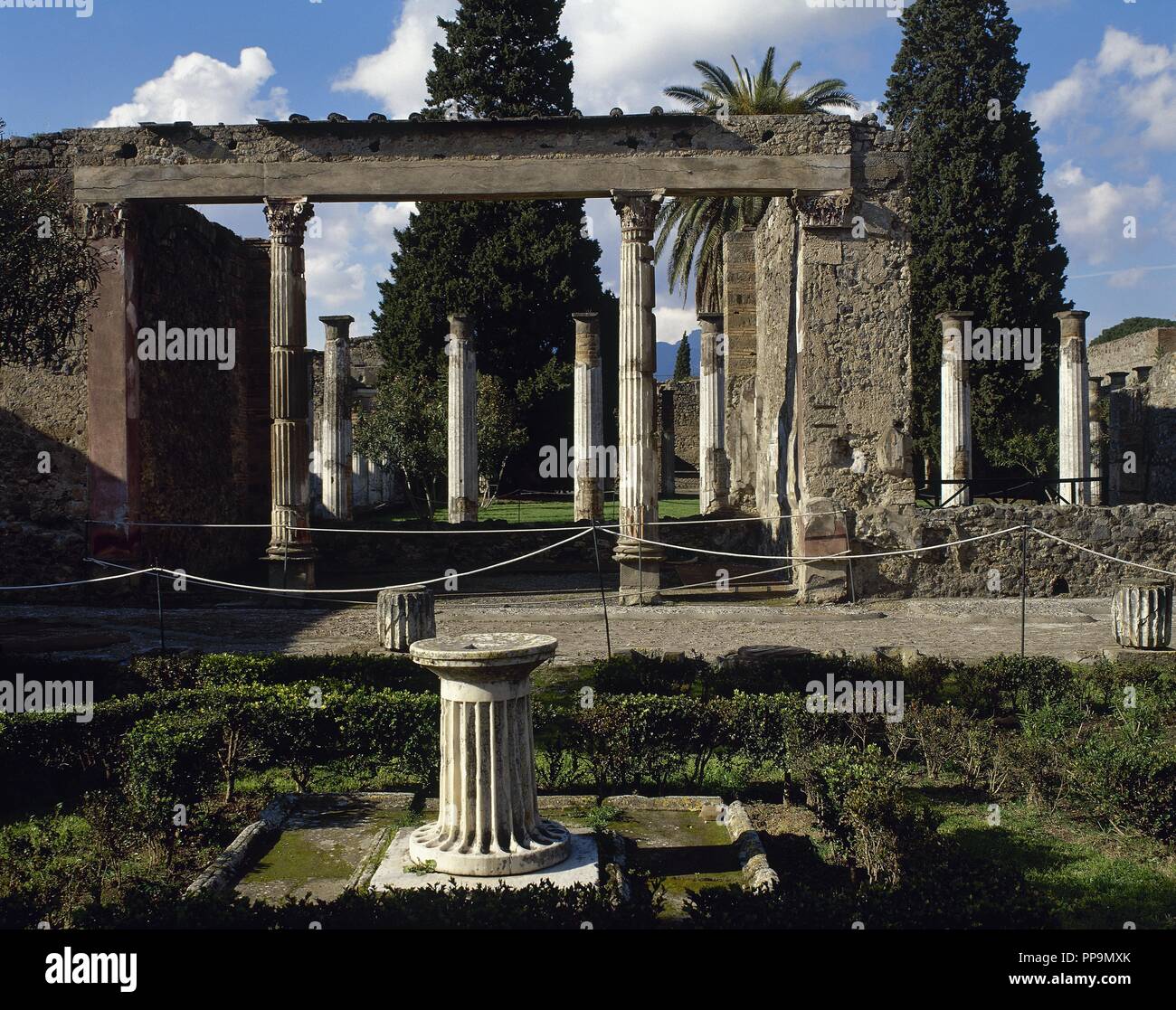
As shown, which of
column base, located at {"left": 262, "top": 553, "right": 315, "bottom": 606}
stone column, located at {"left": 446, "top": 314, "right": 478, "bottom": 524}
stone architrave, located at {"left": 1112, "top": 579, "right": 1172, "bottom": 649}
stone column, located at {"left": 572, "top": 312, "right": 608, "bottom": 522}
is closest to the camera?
stone architrave, located at {"left": 1112, "top": 579, "right": 1172, "bottom": 649}

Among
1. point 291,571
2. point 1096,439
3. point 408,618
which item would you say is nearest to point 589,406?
point 291,571

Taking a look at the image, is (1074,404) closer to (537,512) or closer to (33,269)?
(537,512)

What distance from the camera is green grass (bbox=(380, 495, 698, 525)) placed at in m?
27.8

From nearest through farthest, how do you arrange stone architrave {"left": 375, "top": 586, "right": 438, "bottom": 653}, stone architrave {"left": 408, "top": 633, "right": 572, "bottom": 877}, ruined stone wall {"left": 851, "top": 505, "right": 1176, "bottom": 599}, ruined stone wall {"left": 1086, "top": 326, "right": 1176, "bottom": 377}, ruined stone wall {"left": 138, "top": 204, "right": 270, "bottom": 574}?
1. stone architrave {"left": 408, "top": 633, "right": 572, "bottom": 877}
2. stone architrave {"left": 375, "top": 586, "right": 438, "bottom": 653}
3. ruined stone wall {"left": 851, "top": 505, "right": 1176, "bottom": 599}
4. ruined stone wall {"left": 138, "top": 204, "right": 270, "bottom": 574}
5. ruined stone wall {"left": 1086, "top": 326, "right": 1176, "bottom": 377}

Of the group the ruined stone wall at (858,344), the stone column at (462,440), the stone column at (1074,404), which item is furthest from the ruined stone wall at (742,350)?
the stone column at (1074,404)

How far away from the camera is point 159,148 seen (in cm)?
1446

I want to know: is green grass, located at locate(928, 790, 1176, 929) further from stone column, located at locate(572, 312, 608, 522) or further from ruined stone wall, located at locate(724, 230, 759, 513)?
stone column, located at locate(572, 312, 608, 522)

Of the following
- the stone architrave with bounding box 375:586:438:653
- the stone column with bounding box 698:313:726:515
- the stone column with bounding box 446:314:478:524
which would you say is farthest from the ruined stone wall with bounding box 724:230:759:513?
the stone architrave with bounding box 375:586:438:653

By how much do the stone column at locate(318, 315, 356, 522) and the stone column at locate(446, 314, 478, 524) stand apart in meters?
3.66

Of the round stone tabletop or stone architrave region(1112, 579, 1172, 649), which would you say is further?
stone architrave region(1112, 579, 1172, 649)

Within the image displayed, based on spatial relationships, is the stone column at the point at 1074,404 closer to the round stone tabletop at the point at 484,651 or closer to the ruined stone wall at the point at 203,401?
the ruined stone wall at the point at 203,401

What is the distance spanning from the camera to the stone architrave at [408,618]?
10367 mm
